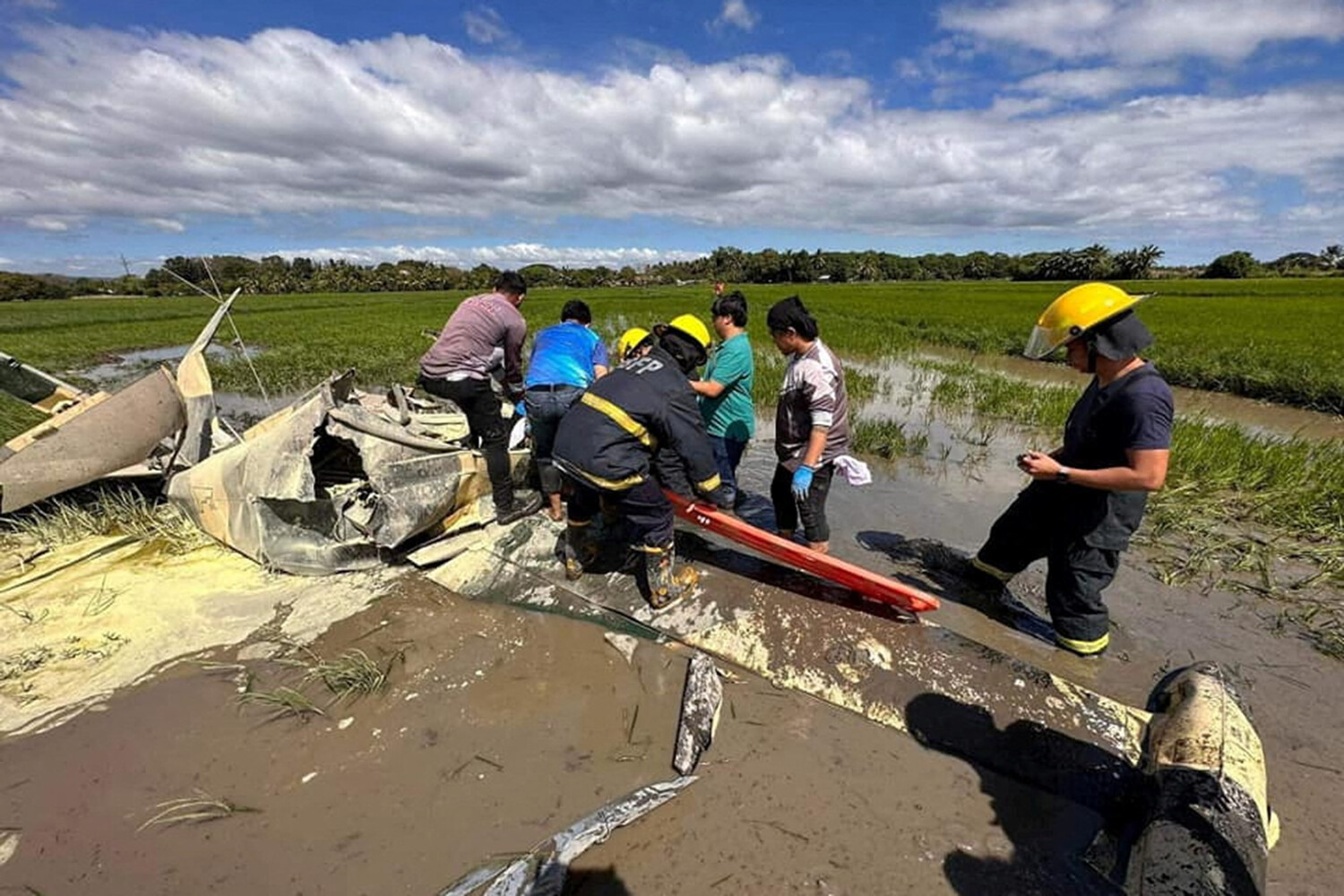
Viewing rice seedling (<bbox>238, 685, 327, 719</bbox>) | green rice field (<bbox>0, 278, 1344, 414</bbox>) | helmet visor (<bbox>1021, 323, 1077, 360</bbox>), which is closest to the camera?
helmet visor (<bbox>1021, 323, 1077, 360</bbox>)

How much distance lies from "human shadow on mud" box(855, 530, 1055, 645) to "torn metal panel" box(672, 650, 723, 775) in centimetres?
180

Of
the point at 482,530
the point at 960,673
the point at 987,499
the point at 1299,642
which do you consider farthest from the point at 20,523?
the point at 1299,642

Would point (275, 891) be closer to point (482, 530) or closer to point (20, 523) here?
point (482, 530)

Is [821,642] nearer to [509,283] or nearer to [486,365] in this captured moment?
[486,365]

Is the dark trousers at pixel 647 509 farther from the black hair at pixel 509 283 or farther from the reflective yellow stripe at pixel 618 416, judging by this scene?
the black hair at pixel 509 283

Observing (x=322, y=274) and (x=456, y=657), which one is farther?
(x=322, y=274)

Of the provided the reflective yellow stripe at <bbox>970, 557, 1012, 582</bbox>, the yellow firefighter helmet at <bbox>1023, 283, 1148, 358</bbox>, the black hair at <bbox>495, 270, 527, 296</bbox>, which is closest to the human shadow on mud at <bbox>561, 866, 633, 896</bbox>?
the yellow firefighter helmet at <bbox>1023, 283, 1148, 358</bbox>

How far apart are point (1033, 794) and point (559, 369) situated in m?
3.21

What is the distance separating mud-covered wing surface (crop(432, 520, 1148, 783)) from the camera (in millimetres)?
2391

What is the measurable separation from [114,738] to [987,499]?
19.7 feet

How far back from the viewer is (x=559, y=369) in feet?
12.5

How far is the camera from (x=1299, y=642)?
3.16 m

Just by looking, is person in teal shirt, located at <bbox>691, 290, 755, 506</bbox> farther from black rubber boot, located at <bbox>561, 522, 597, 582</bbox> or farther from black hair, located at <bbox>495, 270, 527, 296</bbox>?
black hair, located at <bbox>495, 270, 527, 296</bbox>

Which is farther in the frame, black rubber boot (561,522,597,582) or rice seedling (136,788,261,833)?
black rubber boot (561,522,597,582)
